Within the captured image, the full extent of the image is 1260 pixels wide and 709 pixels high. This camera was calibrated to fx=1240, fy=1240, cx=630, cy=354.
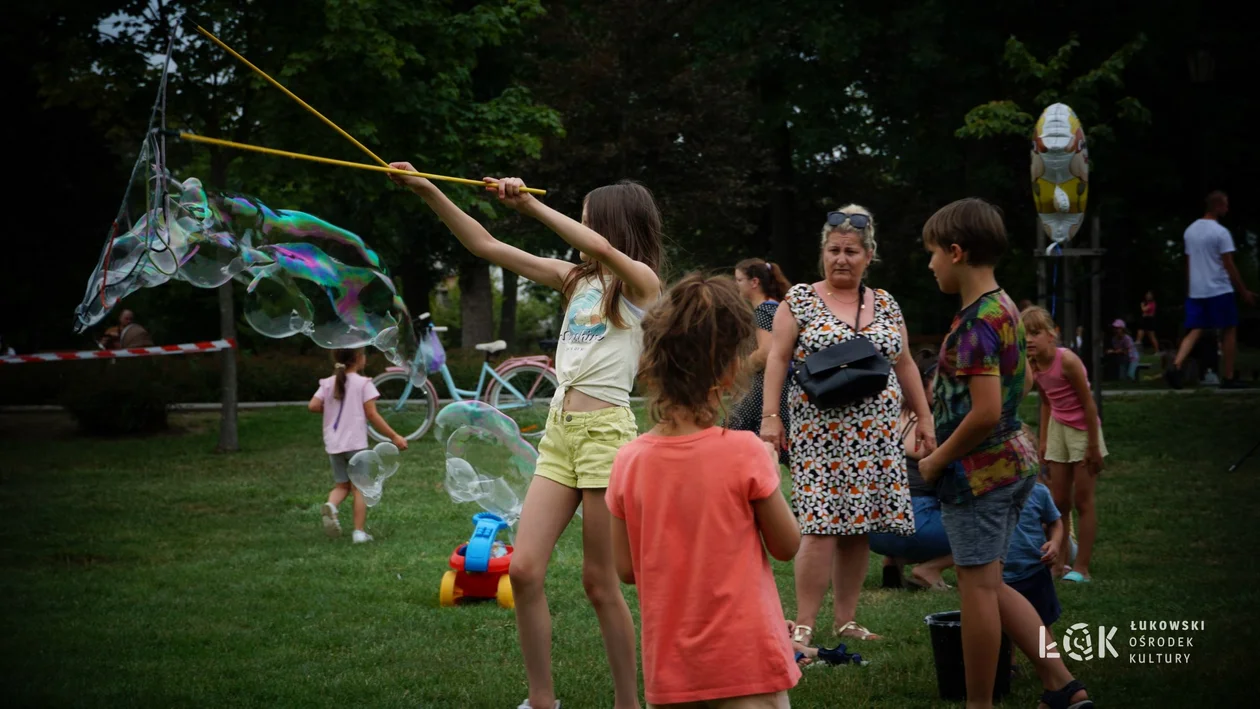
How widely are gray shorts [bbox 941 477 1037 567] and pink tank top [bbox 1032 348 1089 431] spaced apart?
3.04m

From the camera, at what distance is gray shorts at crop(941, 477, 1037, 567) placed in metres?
4.05

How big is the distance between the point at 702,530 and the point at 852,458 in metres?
2.55

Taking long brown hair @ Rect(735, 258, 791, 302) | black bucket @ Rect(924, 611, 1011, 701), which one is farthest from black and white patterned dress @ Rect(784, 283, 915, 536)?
long brown hair @ Rect(735, 258, 791, 302)

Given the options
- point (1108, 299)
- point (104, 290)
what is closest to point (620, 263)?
point (104, 290)

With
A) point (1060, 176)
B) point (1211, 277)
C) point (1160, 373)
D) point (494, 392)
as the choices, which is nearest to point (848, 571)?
point (1060, 176)

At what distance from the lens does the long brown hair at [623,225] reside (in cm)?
440

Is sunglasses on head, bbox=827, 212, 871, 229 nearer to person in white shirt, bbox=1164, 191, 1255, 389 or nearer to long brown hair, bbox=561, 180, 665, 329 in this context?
long brown hair, bbox=561, 180, 665, 329

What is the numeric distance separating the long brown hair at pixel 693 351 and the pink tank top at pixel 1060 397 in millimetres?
4235

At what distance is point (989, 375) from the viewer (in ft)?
13.0

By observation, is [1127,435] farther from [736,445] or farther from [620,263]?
[736,445]

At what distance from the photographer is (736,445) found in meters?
3.07

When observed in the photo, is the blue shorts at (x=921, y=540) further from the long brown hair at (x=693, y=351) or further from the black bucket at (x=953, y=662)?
the long brown hair at (x=693, y=351)

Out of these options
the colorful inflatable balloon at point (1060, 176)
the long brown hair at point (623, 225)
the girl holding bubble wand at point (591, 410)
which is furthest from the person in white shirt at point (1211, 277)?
the girl holding bubble wand at point (591, 410)

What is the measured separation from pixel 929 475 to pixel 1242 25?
61.2ft
